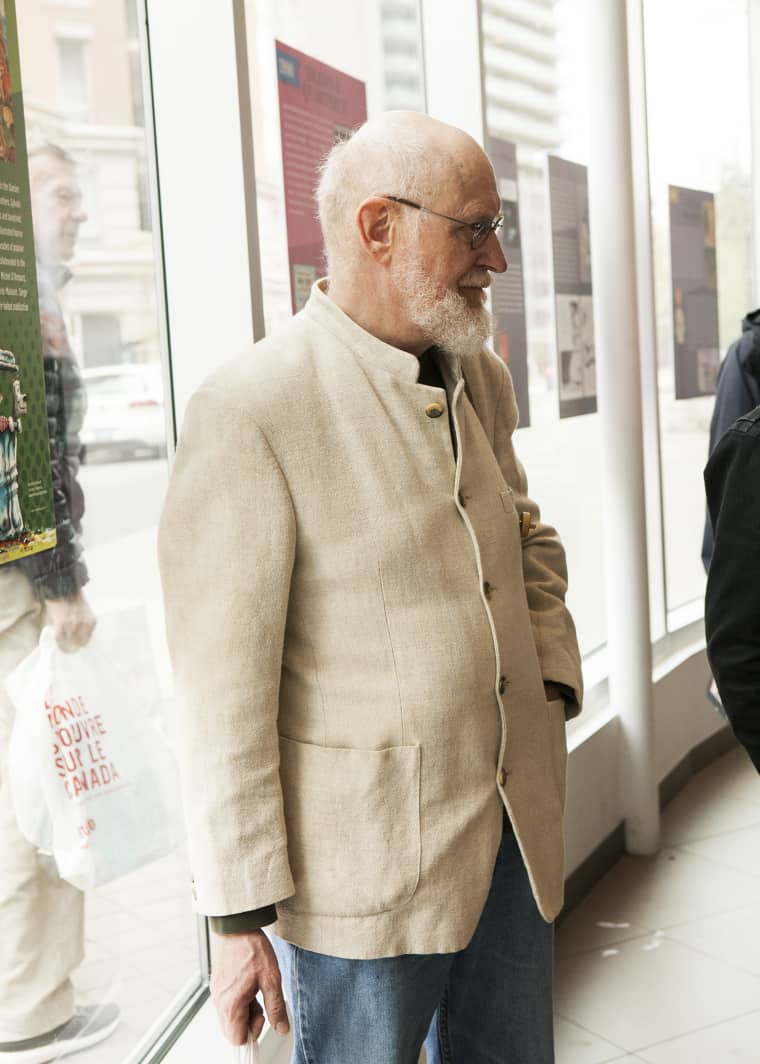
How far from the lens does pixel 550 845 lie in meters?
1.63

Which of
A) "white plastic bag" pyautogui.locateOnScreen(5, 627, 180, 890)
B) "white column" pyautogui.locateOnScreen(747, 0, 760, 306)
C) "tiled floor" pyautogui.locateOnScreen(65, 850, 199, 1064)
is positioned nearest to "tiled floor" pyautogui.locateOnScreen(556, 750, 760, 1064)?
"tiled floor" pyautogui.locateOnScreen(65, 850, 199, 1064)

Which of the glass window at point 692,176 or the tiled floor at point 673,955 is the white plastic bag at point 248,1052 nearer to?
the tiled floor at point 673,955

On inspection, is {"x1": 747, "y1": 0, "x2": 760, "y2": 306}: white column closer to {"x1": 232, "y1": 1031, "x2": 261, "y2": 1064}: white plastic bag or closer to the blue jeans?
the blue jeans

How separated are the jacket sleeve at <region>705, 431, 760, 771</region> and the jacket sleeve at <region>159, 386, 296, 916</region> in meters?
0.55

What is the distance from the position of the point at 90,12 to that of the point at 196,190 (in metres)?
0.34

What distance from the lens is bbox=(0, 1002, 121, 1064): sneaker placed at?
5.61 ft

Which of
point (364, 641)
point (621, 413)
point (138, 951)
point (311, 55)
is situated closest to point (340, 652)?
point (364, 641)

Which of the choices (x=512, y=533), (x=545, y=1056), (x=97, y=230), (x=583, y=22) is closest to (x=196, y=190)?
(x=97, y=230)

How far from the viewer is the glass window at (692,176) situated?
4797mm

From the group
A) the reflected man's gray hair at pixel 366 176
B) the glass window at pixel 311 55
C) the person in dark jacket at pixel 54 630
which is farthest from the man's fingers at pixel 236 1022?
the glass window at pixel 311 55

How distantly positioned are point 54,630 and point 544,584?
78 cm

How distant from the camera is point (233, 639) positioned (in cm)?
138

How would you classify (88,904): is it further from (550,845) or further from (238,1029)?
(550,845)

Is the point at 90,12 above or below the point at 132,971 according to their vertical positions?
above
